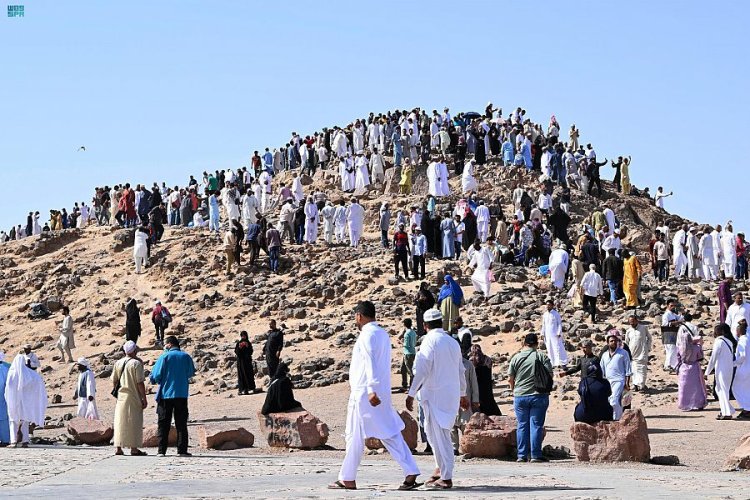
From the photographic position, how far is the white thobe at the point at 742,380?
1750 cm

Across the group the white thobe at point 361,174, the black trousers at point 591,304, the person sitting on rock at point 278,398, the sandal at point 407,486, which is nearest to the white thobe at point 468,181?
the white thobe at point 361,174

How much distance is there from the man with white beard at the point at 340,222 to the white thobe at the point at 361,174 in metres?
5.79

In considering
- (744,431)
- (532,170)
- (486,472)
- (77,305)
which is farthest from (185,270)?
(486,472)

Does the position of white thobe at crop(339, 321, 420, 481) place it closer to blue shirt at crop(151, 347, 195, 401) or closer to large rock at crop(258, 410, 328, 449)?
blue shirt at crop(151, 347, 195, 401)

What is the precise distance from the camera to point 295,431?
15.2m

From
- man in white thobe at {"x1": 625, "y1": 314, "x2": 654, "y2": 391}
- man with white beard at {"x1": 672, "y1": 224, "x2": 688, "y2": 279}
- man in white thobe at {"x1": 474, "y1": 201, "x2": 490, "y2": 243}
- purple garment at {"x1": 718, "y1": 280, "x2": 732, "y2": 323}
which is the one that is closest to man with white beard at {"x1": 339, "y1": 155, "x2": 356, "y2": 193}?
man in white thobe at {"x1": 474, "y1": 201, "x2": 490, "y2": 243}

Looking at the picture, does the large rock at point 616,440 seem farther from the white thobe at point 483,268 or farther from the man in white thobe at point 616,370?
the white thobe at point 483,268

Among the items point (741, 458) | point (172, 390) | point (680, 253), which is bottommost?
point (741, 458)

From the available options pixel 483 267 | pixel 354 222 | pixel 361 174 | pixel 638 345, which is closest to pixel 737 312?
pixel 638 345

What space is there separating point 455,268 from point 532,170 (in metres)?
12.3

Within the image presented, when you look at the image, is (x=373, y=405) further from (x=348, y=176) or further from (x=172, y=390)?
(x=348, y=176)

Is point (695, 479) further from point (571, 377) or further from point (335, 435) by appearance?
point (571, 377)

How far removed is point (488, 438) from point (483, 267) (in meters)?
14.1

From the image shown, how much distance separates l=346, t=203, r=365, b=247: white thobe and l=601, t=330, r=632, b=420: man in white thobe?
18.7m
